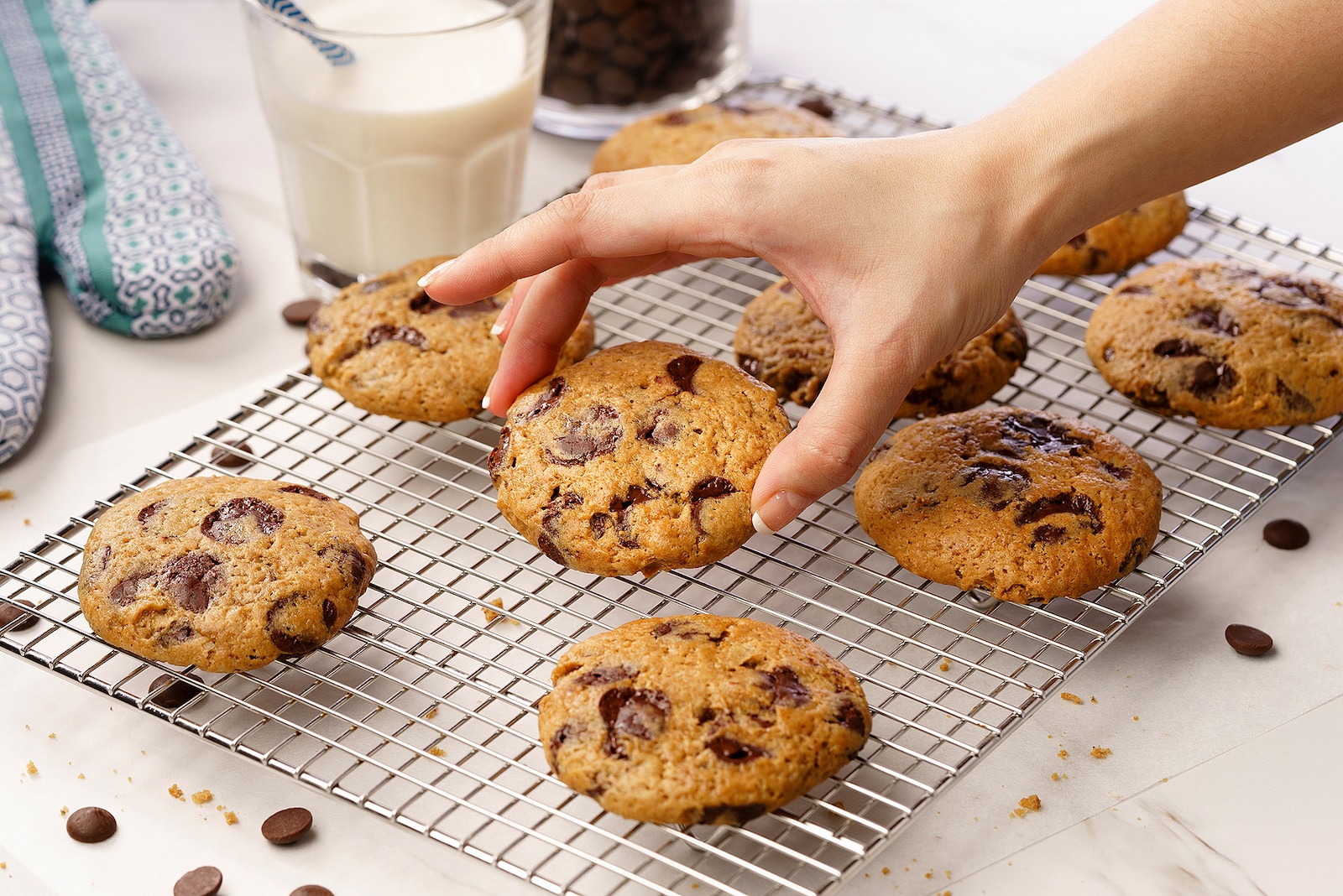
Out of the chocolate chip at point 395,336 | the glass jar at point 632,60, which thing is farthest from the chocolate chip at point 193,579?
the glass jar at point 632,60

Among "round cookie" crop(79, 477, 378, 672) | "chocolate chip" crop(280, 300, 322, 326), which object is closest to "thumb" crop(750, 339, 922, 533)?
"round cookie" crop(79, 477, 378, 672)

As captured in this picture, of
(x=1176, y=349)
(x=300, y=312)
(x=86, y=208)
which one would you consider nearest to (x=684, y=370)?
(x=1176, y=349)

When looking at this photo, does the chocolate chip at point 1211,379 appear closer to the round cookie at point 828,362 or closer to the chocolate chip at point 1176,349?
the chocolate chip at point 1176,349

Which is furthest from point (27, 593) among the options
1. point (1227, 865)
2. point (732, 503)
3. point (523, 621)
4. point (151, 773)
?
point (1227, 865)

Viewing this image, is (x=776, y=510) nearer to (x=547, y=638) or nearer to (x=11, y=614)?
(x=547, y=638)

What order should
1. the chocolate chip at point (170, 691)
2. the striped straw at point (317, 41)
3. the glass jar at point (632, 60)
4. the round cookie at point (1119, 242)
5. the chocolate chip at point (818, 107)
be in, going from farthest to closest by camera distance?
the chocolate chip at point (818, 107) < the glass jar at point (632, 60) < the round cookie at point (1119, 242) < the striped straw at point (317, 41) < the chocolate chip at point (170, 691)

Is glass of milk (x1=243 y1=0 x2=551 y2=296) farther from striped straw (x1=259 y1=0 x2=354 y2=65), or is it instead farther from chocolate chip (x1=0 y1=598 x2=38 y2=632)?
chocolate chip (x1=0 y1=598 x2=38 y2=632)

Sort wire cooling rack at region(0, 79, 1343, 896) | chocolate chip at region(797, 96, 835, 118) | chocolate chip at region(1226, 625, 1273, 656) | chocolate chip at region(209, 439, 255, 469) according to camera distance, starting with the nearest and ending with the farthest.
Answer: wire cooling rack at region(0, 79, 1343, 896)
chocolate chip at region(1226, 625, 1273, 656)
chocolate chip at region(209, 439, 255, 469)
chocolate chip at region(797, 96, 835, 118)
